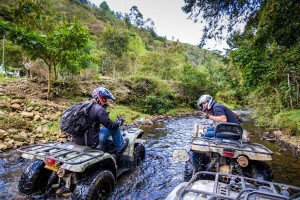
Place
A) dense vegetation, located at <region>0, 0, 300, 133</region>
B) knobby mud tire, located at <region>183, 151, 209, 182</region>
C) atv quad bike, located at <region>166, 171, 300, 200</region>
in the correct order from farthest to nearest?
dense vegetation, located at <region>0, 0, 300, 133</region> → knobby mud tire, located at <region>183, 151, 209, 182</region> → atv quad bike, located at <region>166, 171, 300, 200</region>

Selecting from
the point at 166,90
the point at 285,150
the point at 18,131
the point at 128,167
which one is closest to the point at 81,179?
the point at 128,167

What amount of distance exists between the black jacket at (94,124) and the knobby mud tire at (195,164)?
72.2 inches

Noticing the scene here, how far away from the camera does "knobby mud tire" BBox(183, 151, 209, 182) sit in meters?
3.84

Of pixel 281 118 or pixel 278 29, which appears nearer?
pixel 278 29

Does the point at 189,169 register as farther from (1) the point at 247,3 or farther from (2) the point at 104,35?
(2) the point at 104,35

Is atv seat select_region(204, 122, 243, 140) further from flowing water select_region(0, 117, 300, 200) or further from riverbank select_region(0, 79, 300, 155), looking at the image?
riverbank select_region(0, 79, 300, 155)

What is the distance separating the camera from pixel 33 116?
24.0 feet

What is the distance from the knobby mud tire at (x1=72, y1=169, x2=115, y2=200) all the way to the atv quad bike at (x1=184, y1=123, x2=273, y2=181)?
156cm

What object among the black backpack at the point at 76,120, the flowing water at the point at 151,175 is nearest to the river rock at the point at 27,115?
the flowing water at the point at 151,175

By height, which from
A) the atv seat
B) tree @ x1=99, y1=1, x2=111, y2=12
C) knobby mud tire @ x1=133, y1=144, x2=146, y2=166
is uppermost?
tree @ x1=99, y1=1, x2=111, y2=12

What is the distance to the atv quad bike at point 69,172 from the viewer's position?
109 inches

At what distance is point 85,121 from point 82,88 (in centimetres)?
937

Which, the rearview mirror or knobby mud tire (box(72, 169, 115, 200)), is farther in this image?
the rearview mirror

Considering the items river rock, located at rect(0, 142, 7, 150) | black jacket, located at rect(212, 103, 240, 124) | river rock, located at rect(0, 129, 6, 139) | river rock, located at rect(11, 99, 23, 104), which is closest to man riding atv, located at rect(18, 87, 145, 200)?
black jacket, located at rect(212, 103, 240, 124)
